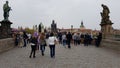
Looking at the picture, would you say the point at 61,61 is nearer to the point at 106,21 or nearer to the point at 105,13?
the point at 105,13

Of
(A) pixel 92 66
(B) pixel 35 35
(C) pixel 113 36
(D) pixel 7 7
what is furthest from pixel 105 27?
(A) pixel 92 66

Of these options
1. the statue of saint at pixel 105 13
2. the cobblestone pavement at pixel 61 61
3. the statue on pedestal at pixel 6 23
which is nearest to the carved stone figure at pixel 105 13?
the statue of saint at pixel 105 13

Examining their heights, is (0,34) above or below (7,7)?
below

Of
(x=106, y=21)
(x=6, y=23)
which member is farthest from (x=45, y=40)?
(x=106, y=21)

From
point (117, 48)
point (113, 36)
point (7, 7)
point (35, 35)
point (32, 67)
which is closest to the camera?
point (32, 67)

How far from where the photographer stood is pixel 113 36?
28.2 meters

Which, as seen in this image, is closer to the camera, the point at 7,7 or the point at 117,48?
the point at 117,48

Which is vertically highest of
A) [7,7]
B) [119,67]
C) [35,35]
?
[7,7]

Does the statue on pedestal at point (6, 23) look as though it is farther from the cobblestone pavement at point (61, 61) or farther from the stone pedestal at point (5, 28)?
the cobblestone pavement at point (61, 61)

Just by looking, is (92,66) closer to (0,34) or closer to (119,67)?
(119,67)

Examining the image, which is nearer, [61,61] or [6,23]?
[61,61]

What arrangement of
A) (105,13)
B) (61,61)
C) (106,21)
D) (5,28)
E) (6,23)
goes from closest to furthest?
(61,61) → (5,28) → (6,23) → (105,13) → (106,21)

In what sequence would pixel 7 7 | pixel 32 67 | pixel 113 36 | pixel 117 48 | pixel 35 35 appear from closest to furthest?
1. pixel 32 67
2. pixel 35 35
3. pixel 117 48
4. pixel 113 36
5. pixel 7 7

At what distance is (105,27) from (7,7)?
9.82m
